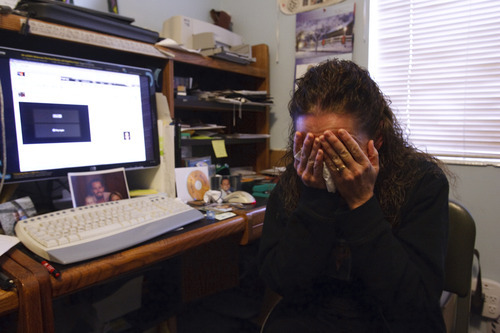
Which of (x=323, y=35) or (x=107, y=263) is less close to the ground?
(x=323, y=35)

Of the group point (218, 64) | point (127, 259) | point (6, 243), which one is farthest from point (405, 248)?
point (218, 64)

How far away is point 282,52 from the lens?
189 centimetres

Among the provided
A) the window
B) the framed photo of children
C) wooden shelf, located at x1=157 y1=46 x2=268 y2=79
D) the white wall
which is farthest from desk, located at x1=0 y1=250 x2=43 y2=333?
the window

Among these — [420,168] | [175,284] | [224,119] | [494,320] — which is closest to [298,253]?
[420,168]

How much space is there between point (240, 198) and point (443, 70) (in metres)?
1.04

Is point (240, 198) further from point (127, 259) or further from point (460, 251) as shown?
point (460, 251)

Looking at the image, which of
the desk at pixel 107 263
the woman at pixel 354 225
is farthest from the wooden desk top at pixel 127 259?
the woman at pixel 354 225

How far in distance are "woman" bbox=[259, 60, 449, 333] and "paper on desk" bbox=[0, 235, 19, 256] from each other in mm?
546

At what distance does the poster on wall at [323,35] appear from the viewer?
5.41ft

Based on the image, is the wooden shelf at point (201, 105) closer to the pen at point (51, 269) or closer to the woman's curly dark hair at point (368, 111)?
the woman's curly dark hair at point (368, 111)

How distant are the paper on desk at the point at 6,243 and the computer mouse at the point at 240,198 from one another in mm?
663

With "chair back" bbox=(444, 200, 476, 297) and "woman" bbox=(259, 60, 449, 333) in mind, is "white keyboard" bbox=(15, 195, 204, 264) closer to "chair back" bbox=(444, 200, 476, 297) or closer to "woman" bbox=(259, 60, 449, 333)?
"woman" bbox=(259, 60, 449, 333)

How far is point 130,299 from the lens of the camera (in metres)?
1.42

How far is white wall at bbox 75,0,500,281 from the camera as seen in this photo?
53.8 inches
